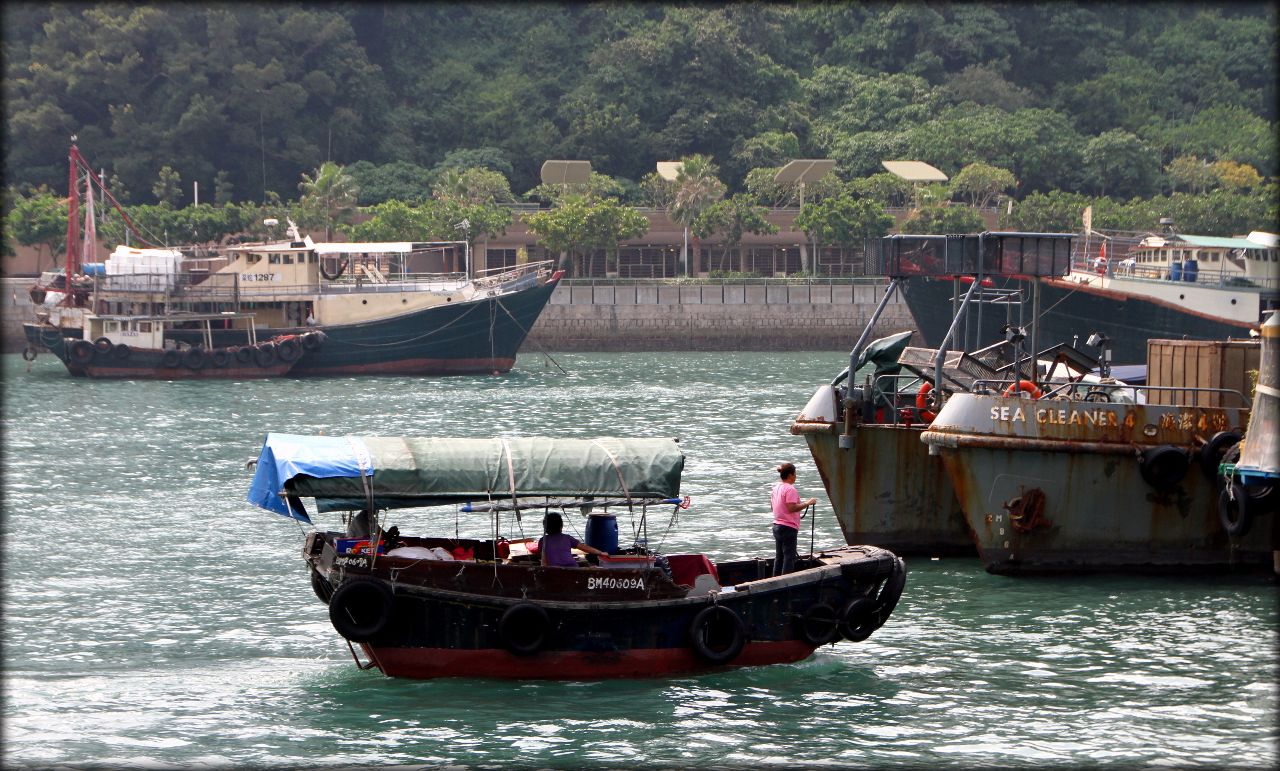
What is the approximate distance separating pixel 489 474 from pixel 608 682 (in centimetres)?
257

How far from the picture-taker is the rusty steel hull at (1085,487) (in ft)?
74.9

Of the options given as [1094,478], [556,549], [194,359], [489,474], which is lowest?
[556,549]

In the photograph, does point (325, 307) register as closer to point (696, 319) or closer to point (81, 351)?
point (81, 351)

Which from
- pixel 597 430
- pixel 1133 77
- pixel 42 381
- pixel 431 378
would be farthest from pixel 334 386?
pixel 1133 77

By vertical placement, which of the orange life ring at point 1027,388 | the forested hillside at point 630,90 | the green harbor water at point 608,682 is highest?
the forested hillside at point 630,90

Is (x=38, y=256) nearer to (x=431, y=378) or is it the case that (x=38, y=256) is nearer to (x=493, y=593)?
(x=431, y=378)

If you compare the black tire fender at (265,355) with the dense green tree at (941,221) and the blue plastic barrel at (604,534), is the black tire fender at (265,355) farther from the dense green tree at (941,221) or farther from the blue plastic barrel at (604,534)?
the blue plastic barrel at (604,534)

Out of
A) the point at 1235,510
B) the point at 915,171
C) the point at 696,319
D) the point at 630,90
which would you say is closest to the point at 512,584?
the point at 1235,510

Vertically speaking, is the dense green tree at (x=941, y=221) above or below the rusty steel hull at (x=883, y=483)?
above

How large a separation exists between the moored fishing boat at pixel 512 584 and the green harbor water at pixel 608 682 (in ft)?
1.08

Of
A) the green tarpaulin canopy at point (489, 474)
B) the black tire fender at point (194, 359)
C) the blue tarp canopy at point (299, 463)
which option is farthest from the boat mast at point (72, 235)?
the green tarpaulin canopy at point (489, 474)

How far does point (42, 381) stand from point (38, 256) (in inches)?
1133

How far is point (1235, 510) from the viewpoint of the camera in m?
22.5

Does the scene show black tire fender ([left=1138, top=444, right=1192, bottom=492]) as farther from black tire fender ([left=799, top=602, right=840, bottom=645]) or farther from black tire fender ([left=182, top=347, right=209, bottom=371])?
black tire fender ([left=182, top=347, right=209, bottom=371])
